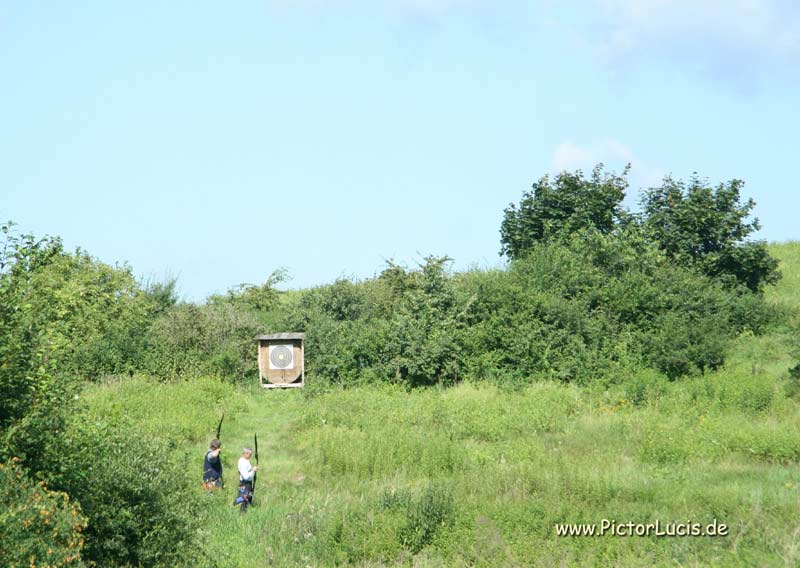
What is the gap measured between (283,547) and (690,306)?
2232cm

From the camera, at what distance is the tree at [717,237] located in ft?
129

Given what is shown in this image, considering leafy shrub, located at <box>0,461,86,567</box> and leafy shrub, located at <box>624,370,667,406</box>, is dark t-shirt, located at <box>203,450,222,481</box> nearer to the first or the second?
leafy shrub, located at <box>0,461,86,567</box>

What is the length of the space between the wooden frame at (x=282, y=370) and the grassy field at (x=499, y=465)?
1.55 meters

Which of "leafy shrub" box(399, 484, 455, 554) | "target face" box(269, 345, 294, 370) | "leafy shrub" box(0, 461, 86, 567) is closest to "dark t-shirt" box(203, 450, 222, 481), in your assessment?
"leafy shrub" box(399, 484, 455, 554)

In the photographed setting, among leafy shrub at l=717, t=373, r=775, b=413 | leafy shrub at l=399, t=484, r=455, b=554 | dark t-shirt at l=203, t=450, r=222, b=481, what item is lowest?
leafy shrub at l=399, t=484, r=455, b=554

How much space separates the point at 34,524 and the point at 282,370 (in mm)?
22744

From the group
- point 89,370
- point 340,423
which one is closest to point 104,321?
point 89,370

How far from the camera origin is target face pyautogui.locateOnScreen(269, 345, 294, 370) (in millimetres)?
34469

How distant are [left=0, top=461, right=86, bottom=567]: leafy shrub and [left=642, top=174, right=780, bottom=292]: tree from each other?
30349mm

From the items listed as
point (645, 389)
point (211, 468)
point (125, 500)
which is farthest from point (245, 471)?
point (645, 389)

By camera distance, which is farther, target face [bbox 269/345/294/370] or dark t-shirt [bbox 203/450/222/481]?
target face [bbox 269/345/294/370]

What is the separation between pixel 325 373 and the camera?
112 feet

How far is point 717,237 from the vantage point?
130 ft

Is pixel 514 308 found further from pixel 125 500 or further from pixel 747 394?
pixel 125 500
